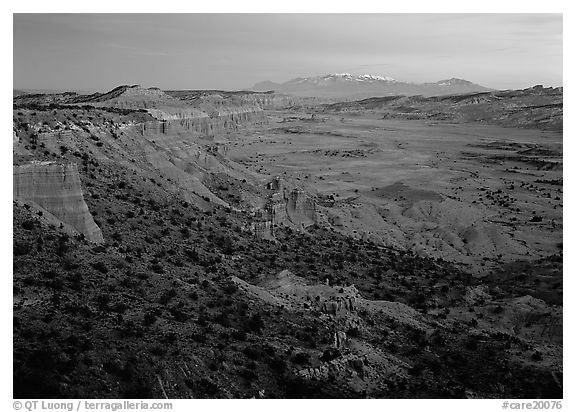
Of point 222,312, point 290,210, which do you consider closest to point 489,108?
point 290,210

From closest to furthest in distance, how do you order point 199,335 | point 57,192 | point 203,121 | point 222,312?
point 199,335 < point 222,312 < point 57,192 < point 203,121

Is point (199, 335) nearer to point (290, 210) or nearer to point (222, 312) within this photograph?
point (222, 312)

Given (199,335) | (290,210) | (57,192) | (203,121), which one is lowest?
(199,335)

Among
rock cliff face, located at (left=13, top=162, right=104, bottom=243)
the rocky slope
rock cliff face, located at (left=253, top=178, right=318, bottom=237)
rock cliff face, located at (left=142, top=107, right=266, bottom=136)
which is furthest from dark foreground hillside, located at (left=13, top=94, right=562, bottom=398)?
the rocky slope

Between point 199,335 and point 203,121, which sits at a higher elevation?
point 203,121

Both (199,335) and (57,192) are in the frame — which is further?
(57,192)

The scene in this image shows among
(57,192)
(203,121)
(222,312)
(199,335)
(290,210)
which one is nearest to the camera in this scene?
(199,335)

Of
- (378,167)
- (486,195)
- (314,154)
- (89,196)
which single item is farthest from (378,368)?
(314,154)

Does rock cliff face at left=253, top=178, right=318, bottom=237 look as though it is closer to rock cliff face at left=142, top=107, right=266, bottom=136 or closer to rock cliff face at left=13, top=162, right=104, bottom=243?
rock cliff face at left=142, top=107, right=266, bottom=136
